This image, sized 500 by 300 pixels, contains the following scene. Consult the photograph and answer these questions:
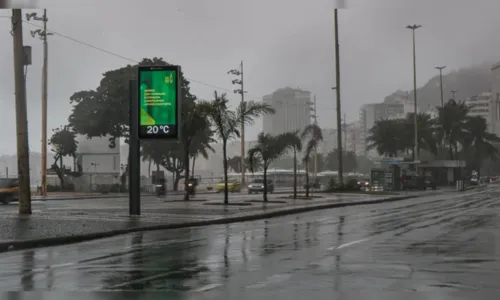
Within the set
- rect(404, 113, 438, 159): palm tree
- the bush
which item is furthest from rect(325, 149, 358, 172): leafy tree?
the bush

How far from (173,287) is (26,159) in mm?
16286

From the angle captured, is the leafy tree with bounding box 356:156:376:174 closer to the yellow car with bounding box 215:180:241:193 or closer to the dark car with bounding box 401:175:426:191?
the dark car with bounding box 401:175:426:191

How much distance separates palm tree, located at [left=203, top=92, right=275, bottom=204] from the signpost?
8240mm

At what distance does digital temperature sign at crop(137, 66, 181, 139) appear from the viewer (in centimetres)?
2398

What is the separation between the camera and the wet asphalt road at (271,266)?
895 cm

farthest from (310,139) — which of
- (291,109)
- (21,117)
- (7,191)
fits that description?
(291,109)

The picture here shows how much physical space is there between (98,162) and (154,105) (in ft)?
155

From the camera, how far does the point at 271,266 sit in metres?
11.4

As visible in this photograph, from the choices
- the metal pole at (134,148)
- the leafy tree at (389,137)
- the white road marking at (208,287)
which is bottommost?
the white road marking at (208,287)

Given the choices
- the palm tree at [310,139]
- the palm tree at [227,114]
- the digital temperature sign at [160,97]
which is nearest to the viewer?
the digital temperature sign at [160,97]

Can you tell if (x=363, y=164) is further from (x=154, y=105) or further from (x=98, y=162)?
(x=154, y=105)

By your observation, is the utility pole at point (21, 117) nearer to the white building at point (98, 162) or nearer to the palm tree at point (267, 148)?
the palm tree at point (267, 148)

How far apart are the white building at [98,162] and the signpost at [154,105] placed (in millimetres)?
43468

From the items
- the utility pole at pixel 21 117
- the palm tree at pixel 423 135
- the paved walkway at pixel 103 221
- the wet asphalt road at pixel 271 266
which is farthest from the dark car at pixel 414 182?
the wet asphalt road at pixel 271 266
